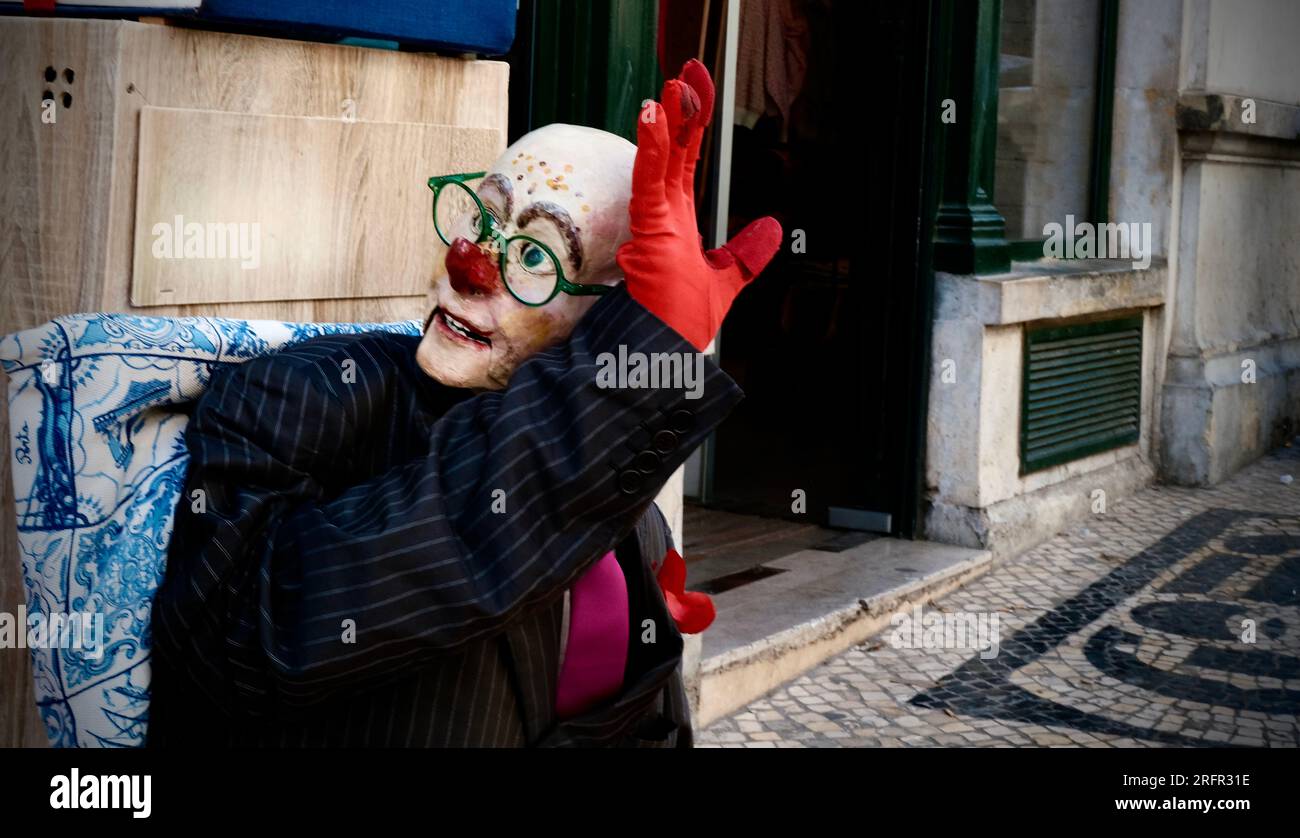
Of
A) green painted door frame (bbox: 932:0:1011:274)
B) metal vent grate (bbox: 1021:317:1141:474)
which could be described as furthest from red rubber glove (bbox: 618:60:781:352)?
metal vent grate (bbox: 1021:317:1141:474)

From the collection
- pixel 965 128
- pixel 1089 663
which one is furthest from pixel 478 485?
pixel 965 128

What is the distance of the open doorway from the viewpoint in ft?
21.2

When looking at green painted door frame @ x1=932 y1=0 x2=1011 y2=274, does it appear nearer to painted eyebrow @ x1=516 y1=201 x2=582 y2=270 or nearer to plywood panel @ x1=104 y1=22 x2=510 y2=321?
plywood panel @ x1=104 y1=22 x2=510 y2=321

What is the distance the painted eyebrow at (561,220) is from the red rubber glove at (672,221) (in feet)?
0.38

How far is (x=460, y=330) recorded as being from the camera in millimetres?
1767

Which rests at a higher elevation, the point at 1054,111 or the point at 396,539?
the point at 1054,111

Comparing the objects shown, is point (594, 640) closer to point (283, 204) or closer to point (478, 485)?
point (478, 485)

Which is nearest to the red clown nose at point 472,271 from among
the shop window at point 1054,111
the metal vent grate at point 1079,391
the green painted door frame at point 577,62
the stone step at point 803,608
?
the green painted door frame at point 577,62

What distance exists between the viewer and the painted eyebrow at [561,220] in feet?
5.62

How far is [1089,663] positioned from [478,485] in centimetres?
413

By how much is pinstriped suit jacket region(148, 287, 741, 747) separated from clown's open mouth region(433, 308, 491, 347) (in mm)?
97
